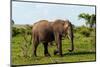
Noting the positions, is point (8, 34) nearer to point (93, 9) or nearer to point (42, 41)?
point (42, 41)

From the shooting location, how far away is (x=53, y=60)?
2.84 meters

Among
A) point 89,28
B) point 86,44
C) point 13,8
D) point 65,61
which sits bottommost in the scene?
point 65,61

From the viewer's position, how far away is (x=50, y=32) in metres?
2.85

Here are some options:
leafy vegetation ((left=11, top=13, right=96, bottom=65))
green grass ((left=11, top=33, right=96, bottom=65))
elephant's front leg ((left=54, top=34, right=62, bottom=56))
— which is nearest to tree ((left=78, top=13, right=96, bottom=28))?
leafy vegetation ((left=11, top=13, right=96, bottom=65))

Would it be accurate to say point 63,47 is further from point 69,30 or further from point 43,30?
point 43,30

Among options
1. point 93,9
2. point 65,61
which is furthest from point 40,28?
point 93,9

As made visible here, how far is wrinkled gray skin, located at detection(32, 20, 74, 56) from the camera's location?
9.10 ft

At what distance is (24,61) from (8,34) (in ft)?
1.23

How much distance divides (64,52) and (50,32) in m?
0.32

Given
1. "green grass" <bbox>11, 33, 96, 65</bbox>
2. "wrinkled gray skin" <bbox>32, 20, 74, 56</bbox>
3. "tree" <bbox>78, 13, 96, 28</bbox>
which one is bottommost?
"green grass" <bbox>11, 33, 96, 65</bbox>

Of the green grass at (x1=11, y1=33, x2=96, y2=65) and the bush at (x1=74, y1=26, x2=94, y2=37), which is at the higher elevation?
the bush at (x1=74, y1=26, x2=94, y2=37)

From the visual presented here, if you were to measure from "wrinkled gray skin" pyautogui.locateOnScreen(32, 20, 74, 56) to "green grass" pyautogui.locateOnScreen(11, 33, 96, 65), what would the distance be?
0.17 feet

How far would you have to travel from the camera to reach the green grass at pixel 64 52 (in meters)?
2.65

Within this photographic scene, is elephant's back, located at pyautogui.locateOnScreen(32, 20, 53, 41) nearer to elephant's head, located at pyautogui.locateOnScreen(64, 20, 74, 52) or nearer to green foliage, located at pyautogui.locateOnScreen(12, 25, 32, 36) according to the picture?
green foliage, located at pyautogui.locateOnScreen(12, 25, 32, 36)
